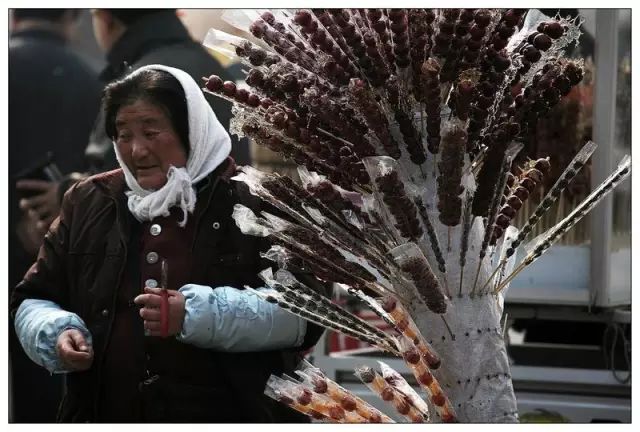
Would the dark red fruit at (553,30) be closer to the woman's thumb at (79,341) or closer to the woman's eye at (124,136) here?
the woman's eye at (124,136)

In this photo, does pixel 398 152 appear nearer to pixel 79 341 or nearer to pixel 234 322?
pixel 234 322

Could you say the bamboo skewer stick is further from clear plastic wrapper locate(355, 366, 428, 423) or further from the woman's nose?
the woman's nose

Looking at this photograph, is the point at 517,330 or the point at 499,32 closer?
the point at 499,32

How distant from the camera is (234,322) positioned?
2.17 meters

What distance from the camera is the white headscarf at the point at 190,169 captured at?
7.30 ft

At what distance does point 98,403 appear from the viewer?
2238 millimetres

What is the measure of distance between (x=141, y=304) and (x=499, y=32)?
969 mm

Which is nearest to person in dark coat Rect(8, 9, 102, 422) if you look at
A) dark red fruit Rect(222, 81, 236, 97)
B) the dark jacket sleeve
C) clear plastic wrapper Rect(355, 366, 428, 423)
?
the dark jacket sleeve

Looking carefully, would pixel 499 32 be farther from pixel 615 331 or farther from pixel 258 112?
pixel 615 331

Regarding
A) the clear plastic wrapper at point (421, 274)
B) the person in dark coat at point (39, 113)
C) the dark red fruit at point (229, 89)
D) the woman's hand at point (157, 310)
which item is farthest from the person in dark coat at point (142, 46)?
the clear plastic wrapper at point (421, 274)

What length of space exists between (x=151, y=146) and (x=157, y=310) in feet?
1.26

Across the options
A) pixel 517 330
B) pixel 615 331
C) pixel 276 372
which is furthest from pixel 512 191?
pixel 517 330

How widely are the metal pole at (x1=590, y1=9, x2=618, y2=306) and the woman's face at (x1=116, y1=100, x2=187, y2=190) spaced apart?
1.67m
